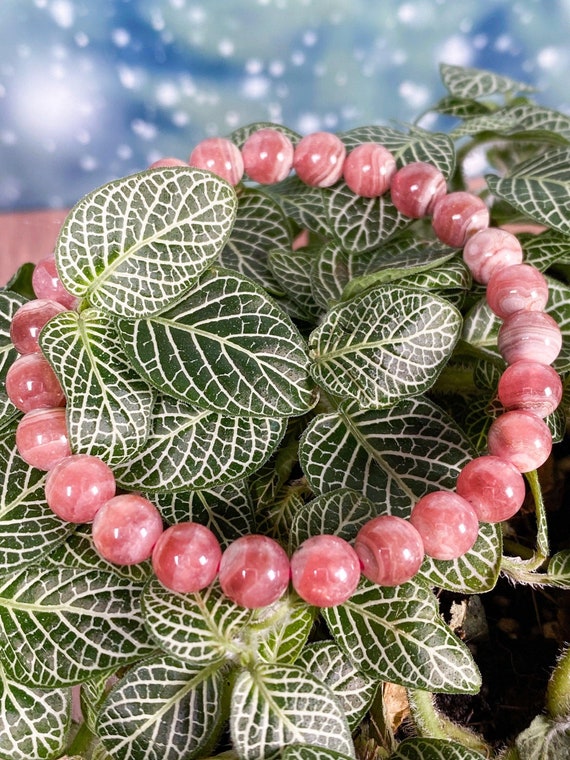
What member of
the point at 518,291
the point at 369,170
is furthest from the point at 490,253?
the point at 369,170

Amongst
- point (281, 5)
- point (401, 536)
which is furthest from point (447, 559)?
point (281, 5)

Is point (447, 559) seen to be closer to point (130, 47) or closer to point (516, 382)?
point (516, 382)

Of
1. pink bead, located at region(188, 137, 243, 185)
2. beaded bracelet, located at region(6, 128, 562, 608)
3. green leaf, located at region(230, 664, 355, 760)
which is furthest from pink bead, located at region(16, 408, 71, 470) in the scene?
pink bead, located at region(188, 137, 243, 185)

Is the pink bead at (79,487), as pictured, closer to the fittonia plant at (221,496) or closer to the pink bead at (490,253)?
the fittonia plant at (221,496)

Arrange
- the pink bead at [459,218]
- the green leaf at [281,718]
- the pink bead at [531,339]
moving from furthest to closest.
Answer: the pink bead at [459,218], the pink bead at [531,339], the green leaf at [281,718]

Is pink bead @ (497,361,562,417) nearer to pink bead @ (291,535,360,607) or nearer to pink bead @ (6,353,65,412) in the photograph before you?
pink bead @ (291,535,360,607)

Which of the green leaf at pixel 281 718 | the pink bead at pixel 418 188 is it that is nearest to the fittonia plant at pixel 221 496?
the green leaf at pixel 281 718
